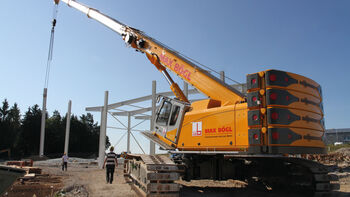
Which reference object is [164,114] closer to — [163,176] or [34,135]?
[163,176]

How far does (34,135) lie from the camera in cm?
6294

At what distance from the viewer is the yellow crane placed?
722 centimetres

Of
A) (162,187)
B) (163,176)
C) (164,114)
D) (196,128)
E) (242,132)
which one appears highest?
(164,114)

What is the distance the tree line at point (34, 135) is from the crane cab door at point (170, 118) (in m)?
50.5

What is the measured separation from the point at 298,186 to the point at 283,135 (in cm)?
246

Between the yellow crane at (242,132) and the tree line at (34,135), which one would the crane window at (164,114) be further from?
the tree line at (34,135)

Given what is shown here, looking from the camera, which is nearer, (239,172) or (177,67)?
(239,172)

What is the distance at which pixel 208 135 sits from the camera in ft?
28.3

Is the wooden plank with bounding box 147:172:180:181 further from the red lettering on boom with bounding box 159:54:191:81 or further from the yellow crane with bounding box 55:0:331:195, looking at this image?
the red lettering on boom with bounding box 159:54:191:81

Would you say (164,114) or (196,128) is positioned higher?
(164,114)

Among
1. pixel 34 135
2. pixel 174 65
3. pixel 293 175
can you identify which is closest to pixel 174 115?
pixel 174 65

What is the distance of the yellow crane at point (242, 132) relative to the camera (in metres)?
7.22

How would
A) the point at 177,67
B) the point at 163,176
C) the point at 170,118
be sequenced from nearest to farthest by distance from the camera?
the point at 163,176 → the point at 170,118 → the point at 177,67

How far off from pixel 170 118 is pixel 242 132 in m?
3.29
